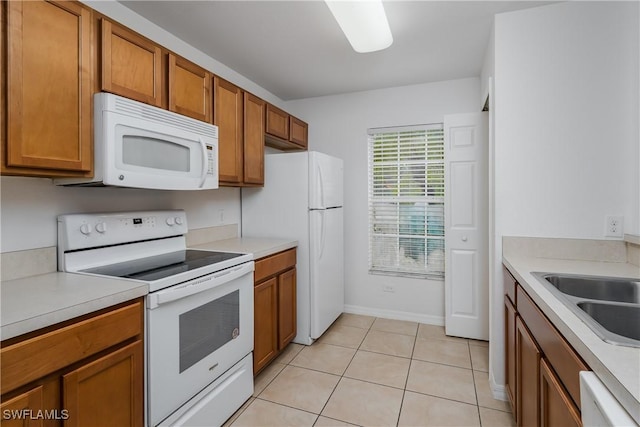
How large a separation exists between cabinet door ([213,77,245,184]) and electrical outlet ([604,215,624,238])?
232 centimetres

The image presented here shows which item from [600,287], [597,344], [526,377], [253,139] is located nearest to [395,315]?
[526,377]

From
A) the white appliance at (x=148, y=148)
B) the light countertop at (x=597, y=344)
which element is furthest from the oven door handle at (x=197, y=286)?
the light countertop at (x=597, y=344)

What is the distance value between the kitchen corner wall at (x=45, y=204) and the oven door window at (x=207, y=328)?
30.8 inches

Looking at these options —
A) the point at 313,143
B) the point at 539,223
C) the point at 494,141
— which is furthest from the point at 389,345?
the point at 313,143

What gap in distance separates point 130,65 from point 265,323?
176 cm

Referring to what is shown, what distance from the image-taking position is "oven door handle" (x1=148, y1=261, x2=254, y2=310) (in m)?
1.39

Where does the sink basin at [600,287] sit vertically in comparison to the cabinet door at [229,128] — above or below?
below

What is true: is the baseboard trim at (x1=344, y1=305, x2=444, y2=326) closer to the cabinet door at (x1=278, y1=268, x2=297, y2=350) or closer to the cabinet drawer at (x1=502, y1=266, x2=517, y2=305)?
the cabinet door at (x1=278, y1=268, x2=297, y2=350)

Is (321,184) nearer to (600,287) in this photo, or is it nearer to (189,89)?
(189,89)

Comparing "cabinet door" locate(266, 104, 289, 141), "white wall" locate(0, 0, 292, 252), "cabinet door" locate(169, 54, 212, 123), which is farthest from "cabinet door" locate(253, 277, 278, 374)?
"cabinet door" locate(266, 104, 289, 141)

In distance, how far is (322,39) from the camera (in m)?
2.29

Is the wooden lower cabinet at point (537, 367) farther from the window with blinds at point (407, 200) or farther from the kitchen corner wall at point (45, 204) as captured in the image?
the kitchen corner wall at point (45, 204)

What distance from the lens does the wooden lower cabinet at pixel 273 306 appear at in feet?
7.14

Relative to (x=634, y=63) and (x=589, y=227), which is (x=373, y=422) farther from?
(x=634, y=63)
